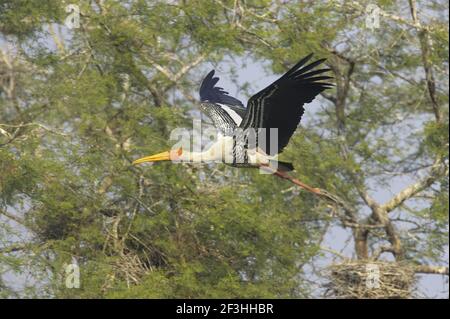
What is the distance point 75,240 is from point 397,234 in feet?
15.9

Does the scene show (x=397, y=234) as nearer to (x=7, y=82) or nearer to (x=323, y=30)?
(x=323, y=30)

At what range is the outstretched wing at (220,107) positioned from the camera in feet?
37.8

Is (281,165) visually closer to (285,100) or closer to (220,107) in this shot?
(220,107)

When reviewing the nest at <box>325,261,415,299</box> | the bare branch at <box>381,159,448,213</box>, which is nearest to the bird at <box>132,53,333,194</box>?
the nest at <box>325,261,415,299</box>

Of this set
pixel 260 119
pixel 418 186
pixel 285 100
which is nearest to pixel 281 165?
pixel 260 119

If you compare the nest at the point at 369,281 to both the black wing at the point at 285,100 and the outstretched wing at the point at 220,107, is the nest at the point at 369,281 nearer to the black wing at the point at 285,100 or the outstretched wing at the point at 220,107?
the outstretched wing at the point at 220,107

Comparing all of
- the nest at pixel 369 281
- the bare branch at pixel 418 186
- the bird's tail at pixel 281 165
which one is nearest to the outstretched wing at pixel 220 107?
the bird's tail at pixel 281 165

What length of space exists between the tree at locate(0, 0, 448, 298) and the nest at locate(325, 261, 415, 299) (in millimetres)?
323

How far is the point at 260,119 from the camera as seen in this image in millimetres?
10367

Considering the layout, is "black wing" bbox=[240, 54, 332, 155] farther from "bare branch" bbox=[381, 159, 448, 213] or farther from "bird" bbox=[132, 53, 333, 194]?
"bare branch" bbox=[381, 159, 448, 213]

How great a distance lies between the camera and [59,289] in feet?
40.1

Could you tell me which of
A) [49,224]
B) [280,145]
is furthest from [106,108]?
[280,145]

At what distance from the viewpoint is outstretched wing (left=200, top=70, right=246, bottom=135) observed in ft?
37.8

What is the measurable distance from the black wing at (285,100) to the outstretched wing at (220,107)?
95cm
